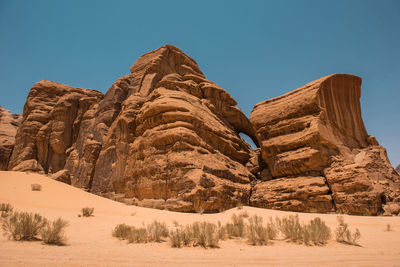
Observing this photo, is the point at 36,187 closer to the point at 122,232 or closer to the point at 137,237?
the point at 122,232

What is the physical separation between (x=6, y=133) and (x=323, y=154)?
4370 cm

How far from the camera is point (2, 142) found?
34.1 metres

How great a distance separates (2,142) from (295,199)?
125 feet

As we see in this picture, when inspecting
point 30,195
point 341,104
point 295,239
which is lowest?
point 295,239

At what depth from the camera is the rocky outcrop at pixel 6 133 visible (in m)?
32.5

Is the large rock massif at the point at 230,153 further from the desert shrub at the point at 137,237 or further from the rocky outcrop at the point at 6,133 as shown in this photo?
the rocky outcrop at the point at 6,133

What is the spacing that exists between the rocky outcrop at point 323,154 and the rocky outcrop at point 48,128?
2330 centimetres

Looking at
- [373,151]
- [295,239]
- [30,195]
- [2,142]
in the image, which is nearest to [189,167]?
[30,195]

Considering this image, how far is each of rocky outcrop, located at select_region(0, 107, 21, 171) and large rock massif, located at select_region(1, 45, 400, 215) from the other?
15566 millimetres

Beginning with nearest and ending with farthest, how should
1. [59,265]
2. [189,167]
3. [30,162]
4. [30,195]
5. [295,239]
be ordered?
[59,265] → [295,239] → [30,195] → [189,167] → [30,162]

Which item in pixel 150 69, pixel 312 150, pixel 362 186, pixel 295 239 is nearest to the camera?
pixel 295 239

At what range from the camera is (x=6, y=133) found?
38125 millimetres

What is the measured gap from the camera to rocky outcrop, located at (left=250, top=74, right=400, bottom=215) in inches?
516

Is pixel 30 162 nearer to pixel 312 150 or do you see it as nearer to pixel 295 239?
pixel 312 150
